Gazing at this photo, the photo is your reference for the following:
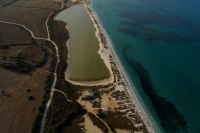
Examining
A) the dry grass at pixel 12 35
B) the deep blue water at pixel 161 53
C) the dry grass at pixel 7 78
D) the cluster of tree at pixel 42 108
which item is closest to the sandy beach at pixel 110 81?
the deep blue water at pixel 161 53

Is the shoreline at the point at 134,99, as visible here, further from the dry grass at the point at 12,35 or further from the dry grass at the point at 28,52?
the dry grass at the point at 12,35

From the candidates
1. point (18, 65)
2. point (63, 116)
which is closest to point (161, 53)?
point (63, 116)

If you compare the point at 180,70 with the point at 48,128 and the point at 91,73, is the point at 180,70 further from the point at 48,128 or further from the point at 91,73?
the point at 48,128

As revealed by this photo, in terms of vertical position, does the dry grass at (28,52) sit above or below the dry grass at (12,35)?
below

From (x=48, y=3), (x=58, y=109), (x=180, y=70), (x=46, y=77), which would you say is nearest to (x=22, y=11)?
(x=48, y=3)

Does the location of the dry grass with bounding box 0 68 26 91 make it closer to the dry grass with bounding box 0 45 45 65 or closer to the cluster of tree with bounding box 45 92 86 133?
the dry grass with bounding box 0 45 45 65

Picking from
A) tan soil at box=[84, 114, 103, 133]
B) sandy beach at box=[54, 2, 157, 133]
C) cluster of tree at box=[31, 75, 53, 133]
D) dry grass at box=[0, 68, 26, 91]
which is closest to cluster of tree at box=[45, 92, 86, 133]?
tan soil at box=[84, 114, 103, 133]
